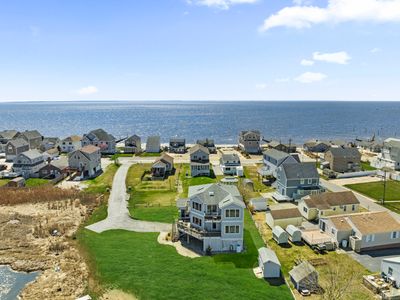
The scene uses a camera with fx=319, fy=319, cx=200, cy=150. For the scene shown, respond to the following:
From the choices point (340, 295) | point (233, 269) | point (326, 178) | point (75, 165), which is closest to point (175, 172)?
point (75, 165)

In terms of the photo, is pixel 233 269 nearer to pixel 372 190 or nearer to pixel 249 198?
pixel 249 198

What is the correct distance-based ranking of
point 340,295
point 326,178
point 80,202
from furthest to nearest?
point 326,178 → point 80,202 → point 340,295

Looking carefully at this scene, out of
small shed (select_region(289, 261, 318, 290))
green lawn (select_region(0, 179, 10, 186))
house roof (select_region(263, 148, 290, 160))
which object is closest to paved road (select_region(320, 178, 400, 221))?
house roof (select_region(263, 148, 290, 160))

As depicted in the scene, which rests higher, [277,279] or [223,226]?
[223,226]

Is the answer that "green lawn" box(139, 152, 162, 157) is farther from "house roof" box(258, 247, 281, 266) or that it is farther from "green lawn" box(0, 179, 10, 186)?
"house roof" box(258, 247, 281, 266)

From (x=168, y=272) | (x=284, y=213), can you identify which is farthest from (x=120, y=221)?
(x=284, y=213)

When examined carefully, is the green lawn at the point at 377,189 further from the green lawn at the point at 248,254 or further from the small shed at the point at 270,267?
the small shed at the point at 270,267

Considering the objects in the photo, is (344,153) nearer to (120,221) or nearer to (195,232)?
(195,232)
